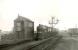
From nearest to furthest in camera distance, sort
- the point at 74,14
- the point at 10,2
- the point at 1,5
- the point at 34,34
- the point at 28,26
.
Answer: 1. the point at 1,5
2. the point at 10,2
3. the point at 74,14
4. the point at 28,26
5. the point at 34,34

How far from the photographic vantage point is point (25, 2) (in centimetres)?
851

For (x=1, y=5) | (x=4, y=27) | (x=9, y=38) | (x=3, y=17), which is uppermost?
(x=1, y=5)

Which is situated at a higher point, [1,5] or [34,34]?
[1,5]

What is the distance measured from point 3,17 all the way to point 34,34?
9.02 meters

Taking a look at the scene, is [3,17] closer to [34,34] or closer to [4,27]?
[4,27]

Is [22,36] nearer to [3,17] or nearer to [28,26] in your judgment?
[28,26]

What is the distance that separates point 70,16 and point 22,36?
255 inches

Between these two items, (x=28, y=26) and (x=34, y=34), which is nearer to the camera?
(x=28, y=26)

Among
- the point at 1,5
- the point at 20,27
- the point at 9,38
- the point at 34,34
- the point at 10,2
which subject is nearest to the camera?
the point at 1,5

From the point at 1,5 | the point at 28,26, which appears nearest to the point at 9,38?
the point at 28,26

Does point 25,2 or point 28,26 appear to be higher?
Result: point 25,2

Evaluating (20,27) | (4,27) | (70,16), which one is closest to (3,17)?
(4,27)

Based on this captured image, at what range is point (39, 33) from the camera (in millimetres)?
17391

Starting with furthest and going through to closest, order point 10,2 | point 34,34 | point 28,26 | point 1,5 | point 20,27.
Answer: point 34,34, point 28,26, point 20,27, point 10,2, point 1,5
